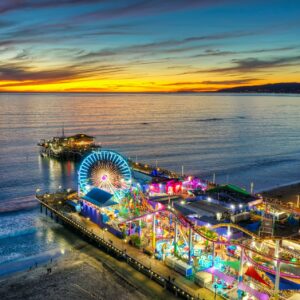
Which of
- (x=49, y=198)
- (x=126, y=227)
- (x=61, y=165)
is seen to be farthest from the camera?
(x=61, y=165)

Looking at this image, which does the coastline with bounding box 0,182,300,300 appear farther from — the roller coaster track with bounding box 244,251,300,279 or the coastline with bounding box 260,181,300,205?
the coastline with bounding box 260,181,300,205

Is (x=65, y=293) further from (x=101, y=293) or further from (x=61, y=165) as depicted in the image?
(x=61, y=165)

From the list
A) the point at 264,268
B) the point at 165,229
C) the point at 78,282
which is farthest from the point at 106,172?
the point at 264,268

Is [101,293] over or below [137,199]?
below

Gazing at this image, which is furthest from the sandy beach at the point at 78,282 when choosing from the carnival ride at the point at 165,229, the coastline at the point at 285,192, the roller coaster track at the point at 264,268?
the coastline at the point at 285,192

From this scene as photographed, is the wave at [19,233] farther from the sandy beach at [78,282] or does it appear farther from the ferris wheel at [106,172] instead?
the ferris wheel at [106,172]

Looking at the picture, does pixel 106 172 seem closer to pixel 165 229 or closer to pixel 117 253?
pixel 165 229

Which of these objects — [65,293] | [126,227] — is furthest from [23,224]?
[65,293]

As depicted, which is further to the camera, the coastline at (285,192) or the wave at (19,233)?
the coastline at (285,192)

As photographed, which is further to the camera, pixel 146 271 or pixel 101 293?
pixel 146 271
